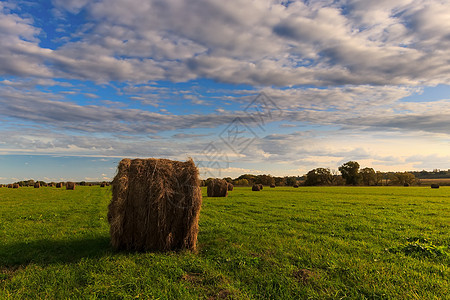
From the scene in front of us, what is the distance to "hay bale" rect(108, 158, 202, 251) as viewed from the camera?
8055 millimetres

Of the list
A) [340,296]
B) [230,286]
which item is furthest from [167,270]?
[340,296]

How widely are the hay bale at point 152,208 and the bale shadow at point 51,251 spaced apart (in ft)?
2.59

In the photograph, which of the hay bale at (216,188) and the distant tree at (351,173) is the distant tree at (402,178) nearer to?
the distant tree at (351,173)

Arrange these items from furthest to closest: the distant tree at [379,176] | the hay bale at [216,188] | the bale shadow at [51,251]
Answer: the distant tree at [379,176] → the hay bale at [216,188] → the bale shadow at [51,251]

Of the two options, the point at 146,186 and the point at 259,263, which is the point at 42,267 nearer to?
the point at 146,186

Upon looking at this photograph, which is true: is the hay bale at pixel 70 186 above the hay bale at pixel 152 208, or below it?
below

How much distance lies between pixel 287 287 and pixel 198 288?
6.14 ft

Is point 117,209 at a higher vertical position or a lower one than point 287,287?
higher

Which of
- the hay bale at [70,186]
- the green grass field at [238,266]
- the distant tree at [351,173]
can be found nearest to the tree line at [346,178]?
the distant tree at [351,173]

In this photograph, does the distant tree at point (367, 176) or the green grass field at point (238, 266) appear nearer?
the green grass field at point (238, 266)

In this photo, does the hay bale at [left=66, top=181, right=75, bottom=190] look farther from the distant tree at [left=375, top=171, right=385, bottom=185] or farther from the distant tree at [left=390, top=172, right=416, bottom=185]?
the distant tree at [left=375, top=171, right=385, bottom=185]

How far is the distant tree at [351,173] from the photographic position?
99194 mm

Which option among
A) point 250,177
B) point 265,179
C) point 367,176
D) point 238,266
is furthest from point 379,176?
point 238,266

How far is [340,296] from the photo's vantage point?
205 inches
